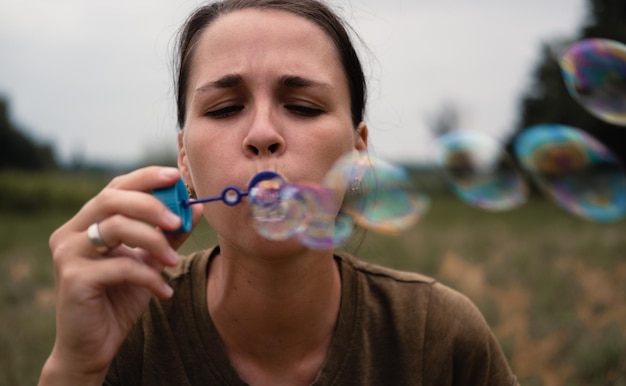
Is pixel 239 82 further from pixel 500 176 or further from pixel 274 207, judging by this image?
pixel 500 176

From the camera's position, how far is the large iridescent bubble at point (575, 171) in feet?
7.35

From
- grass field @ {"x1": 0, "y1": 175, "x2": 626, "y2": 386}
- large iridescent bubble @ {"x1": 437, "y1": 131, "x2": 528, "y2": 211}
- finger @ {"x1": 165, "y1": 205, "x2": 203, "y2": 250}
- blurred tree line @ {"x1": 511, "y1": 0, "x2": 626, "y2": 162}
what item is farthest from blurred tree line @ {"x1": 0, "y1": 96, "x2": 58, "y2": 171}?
finger @ {"x1": 165, "y1": 205, "x2": 203, "y2": 250}

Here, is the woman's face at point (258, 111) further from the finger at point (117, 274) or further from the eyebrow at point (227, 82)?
the finger at point (117, 274)

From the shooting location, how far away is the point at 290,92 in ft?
5.27

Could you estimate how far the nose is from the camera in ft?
4.81

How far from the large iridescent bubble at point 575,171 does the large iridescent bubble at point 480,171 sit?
175 mm

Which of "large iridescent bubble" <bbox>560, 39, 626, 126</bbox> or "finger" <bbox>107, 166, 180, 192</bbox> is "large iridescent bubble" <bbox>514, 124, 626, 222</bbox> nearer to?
"large iridescent bubble" <bbox>560, 39, 626, 126</bbox>

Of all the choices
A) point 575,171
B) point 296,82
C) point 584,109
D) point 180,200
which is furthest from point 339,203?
point 584,109

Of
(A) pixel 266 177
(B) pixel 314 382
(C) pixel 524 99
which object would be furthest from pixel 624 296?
(C) pixel 524 99

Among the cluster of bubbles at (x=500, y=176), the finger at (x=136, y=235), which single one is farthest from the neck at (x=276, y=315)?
the finger at (x=136, y=235)

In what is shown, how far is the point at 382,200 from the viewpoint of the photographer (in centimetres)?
229

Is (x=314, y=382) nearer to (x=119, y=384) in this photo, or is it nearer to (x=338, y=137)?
(x=119, y=384)

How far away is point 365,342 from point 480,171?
1191 mm

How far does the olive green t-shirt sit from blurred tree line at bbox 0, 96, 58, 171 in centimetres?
1739
